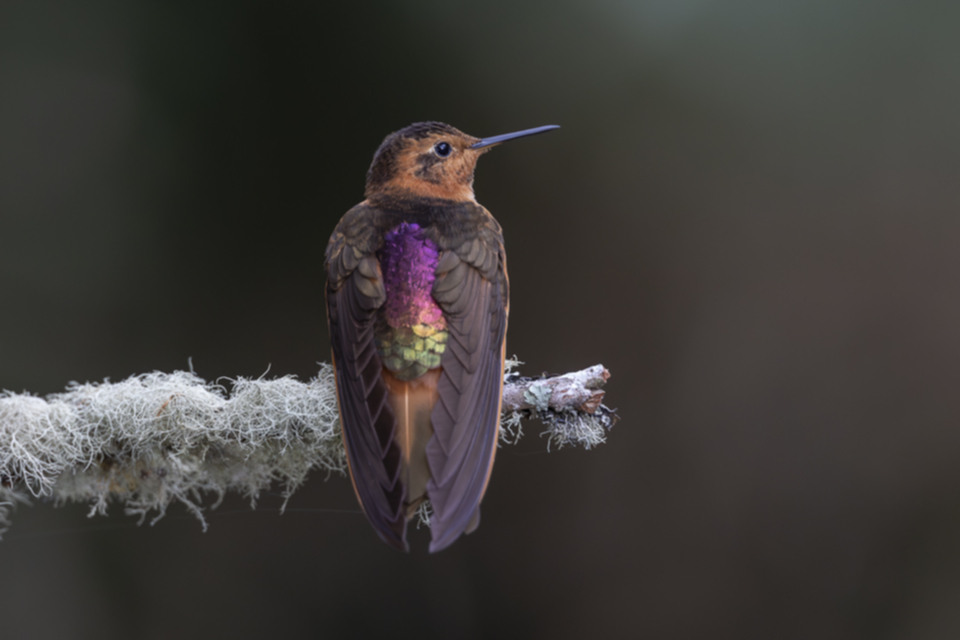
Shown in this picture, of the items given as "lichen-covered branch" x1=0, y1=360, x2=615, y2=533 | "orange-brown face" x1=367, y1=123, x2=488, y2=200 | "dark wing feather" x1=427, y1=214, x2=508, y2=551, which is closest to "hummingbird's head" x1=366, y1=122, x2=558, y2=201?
"orange-brown face" x1=367, y1=123, x2=488, y2=200

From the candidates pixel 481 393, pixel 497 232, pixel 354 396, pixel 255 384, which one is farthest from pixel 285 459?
pixel 497 232

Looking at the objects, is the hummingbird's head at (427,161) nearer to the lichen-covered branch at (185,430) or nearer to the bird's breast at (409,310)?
the bird's breast at (409,310)

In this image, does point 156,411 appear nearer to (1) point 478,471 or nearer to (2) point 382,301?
(2) point 382,301

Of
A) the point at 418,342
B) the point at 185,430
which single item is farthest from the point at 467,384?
the point at 185,430

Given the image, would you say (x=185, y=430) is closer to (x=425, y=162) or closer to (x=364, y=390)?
(x=364, y=390)

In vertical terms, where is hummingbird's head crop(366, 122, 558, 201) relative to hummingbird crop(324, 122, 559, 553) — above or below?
above

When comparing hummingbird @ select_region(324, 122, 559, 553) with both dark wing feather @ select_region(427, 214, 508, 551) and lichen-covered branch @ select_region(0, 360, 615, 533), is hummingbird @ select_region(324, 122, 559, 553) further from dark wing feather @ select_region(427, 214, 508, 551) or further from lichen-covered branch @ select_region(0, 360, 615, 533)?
lichen-covered branch @ select_region(0, 360, 615, 533)

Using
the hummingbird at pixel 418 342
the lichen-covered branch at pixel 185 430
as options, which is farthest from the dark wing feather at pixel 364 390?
the lichen-covered branch at pixel 185 430
